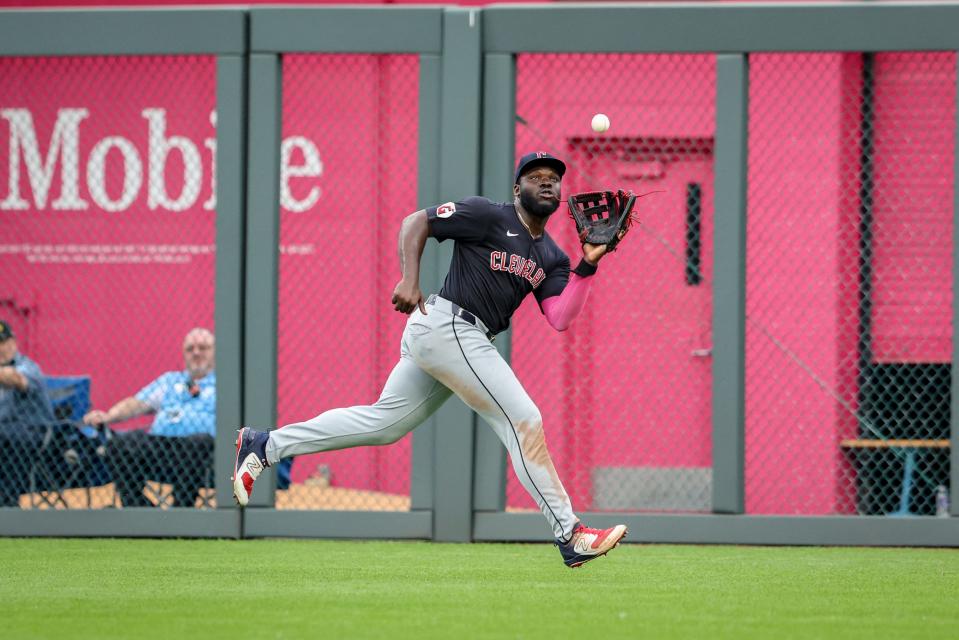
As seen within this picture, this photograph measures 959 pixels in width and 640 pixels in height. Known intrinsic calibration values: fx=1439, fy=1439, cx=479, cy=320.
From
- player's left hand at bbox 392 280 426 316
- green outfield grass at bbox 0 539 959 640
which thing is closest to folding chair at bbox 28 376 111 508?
green outfield grass at bbox 0 539 959 640

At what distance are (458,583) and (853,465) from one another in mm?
4358

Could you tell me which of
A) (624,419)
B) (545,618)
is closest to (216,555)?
(545,618)

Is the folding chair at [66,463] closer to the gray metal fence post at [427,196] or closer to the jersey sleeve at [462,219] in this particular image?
the gray metal fence post at [427,196]

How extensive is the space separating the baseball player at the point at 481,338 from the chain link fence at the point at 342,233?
12.9ft

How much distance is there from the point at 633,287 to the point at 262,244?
3.17 metres

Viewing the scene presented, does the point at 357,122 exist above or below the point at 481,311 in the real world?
above

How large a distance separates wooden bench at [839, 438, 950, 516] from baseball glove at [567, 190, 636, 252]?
323 cm

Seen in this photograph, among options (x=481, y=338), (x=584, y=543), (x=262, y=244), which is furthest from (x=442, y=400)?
(x=262, y=244)

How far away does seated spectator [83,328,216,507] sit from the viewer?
8922 mm

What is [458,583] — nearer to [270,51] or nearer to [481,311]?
[481,311]

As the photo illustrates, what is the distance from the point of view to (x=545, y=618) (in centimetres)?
526

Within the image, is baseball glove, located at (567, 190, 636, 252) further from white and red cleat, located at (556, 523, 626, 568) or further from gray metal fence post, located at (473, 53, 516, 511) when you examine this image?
gray metal fence post, located at (473, 53, 516, 511)

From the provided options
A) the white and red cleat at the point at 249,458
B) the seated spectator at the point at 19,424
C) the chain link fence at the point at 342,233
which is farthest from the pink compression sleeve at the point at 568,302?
the chain link fence at the point at 342,233

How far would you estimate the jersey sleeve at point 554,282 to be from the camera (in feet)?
22.4
